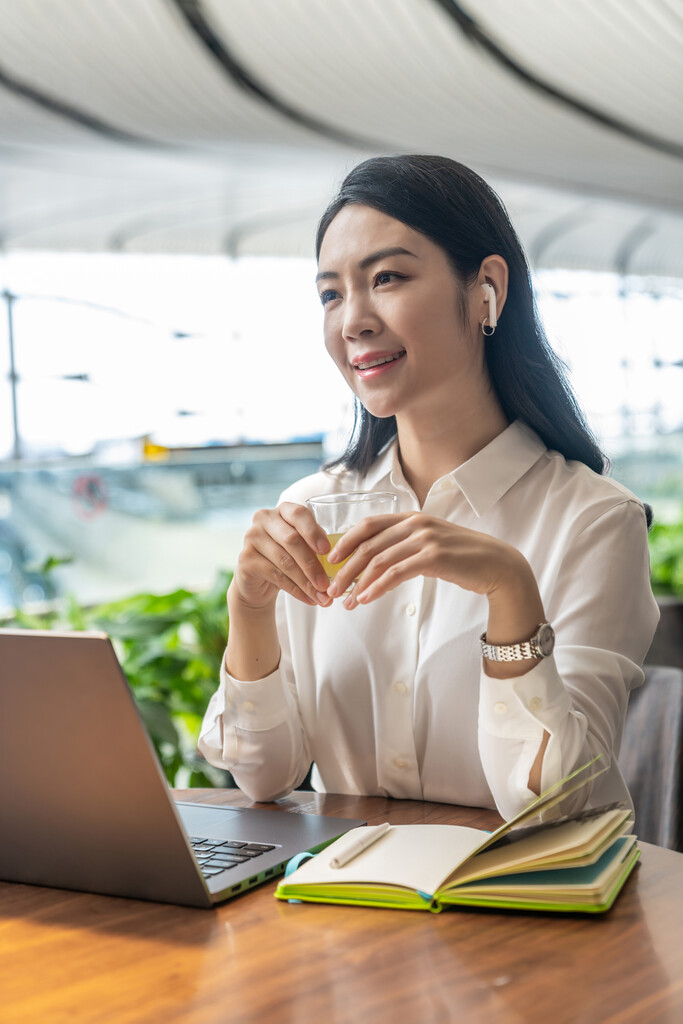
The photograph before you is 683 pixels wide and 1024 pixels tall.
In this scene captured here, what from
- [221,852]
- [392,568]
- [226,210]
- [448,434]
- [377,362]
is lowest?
[221,852]

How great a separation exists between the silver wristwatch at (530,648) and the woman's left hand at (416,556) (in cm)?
7

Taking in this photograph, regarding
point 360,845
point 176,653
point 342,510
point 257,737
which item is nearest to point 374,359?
point 342,510

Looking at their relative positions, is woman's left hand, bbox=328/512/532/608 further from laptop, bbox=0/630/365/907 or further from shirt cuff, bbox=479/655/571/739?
laptop, bbox=0/630/365/907

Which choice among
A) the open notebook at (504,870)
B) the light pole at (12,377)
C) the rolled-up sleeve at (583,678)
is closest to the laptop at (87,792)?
the open notebook at (504,870)

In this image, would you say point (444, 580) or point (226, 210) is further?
point (226, 210)

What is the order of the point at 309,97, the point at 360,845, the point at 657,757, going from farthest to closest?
1. the point at 309,97
2. the point at 657,757
3. the point at 360,845

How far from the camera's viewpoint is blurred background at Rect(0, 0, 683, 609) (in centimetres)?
428

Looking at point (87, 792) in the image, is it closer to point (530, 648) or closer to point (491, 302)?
point (530, 648)

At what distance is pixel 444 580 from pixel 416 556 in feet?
0.57

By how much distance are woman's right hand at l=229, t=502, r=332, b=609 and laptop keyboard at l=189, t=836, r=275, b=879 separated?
1.03 feet

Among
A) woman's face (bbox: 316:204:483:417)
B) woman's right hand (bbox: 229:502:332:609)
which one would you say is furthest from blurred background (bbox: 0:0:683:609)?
woman's right hand (bbox: 229:502:332:609)

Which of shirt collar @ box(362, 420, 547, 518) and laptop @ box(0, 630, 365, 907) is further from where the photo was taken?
shirt collar @ box(362, 420, 547, 518)

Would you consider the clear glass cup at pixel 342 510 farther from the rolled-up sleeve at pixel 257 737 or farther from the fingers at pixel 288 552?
the rolled-up sleeve at pixel 257 737

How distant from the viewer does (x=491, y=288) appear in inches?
64.9
